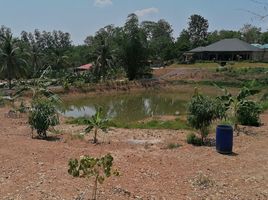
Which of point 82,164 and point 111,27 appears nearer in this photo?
point 82,164

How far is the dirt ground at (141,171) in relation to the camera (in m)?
7.94

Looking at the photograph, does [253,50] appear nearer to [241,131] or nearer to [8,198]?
[241,131]

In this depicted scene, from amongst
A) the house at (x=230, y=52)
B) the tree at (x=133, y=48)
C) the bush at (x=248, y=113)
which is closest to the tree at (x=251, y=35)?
the house at (x=230, y=52)

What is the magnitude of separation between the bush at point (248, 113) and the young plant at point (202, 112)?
385 cm

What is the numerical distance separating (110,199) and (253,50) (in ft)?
231

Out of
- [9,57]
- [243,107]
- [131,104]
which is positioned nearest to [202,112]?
[243,107]

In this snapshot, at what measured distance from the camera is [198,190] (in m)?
8.51

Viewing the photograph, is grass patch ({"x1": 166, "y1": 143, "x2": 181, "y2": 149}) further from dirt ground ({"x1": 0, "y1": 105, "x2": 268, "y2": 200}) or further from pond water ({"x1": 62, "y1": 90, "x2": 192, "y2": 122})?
pond water ({"x1": 62, "y1": 90, "x2": 192, "y2": 122})

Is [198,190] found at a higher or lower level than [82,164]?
lower

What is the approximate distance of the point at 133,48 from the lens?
51.6 m

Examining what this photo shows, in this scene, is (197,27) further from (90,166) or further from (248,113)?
(90,166)

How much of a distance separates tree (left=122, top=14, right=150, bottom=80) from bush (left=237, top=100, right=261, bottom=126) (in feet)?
114

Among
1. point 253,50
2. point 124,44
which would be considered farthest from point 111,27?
point 253,50

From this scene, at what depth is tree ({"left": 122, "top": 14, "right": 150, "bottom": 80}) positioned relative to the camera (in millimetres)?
51688
